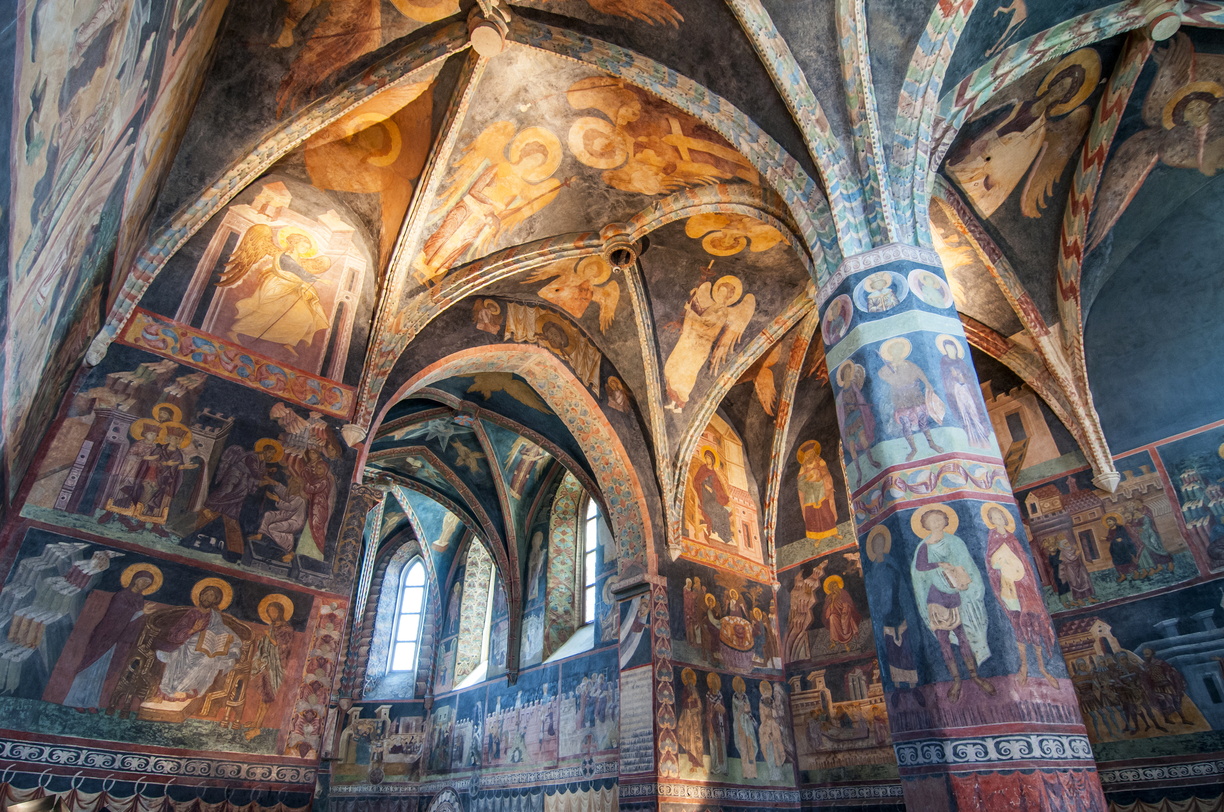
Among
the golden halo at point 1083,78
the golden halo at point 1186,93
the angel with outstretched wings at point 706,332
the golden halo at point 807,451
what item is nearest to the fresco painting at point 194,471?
the angel with outstretched wings at point 706,332

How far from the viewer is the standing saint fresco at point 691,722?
32.6 feet

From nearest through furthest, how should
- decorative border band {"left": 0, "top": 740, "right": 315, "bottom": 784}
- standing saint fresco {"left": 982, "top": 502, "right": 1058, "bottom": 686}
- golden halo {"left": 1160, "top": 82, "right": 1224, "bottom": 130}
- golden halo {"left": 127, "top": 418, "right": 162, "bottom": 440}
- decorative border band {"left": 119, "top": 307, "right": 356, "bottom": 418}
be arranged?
standing saint fresco {"left": 982, "top": 502, "right": 1058, "bottom": 686}, decorative border band {"left": 0, "top": 740, "right": 315, "bottom": 784}, golden halo {"left": 127, "top": 418, "right": 162, "bottom": 440}, decorative border band {"left": 119, "top": 307, "right": 356, "bottom": 418}, golden halo {"left": 1160, "top": 82, "right": 1224, "bottom": 130}

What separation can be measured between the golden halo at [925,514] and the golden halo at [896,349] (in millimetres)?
1174

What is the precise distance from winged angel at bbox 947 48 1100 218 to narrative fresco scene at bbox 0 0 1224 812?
5cm

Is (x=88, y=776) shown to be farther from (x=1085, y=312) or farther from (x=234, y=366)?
(x=1085, y=312)

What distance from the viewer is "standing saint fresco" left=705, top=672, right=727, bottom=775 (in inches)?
401

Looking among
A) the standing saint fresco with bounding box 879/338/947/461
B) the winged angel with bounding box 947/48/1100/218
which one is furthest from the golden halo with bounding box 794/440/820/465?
the standing saint fresco with bounding box 879/338/947/461

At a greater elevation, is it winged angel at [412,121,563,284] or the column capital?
winged angel at [412,121,563,284]

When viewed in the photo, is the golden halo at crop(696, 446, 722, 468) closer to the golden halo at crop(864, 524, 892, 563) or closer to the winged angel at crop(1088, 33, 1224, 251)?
the winged angel at crop(1088, 33, 1224, 251)

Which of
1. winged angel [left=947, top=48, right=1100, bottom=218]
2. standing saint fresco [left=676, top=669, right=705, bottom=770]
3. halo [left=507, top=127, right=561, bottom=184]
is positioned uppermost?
halo [left=507, top=127, right=561, bottom=184]

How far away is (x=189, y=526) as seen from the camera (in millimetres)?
7156

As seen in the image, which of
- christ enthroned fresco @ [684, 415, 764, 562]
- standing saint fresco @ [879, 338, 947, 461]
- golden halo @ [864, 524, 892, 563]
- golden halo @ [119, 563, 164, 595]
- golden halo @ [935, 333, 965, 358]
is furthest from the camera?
christ enthroned fresco @ [684, 415, 764, 562]

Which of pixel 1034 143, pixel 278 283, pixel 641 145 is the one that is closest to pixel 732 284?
pixel 641 145

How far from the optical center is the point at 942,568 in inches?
187
